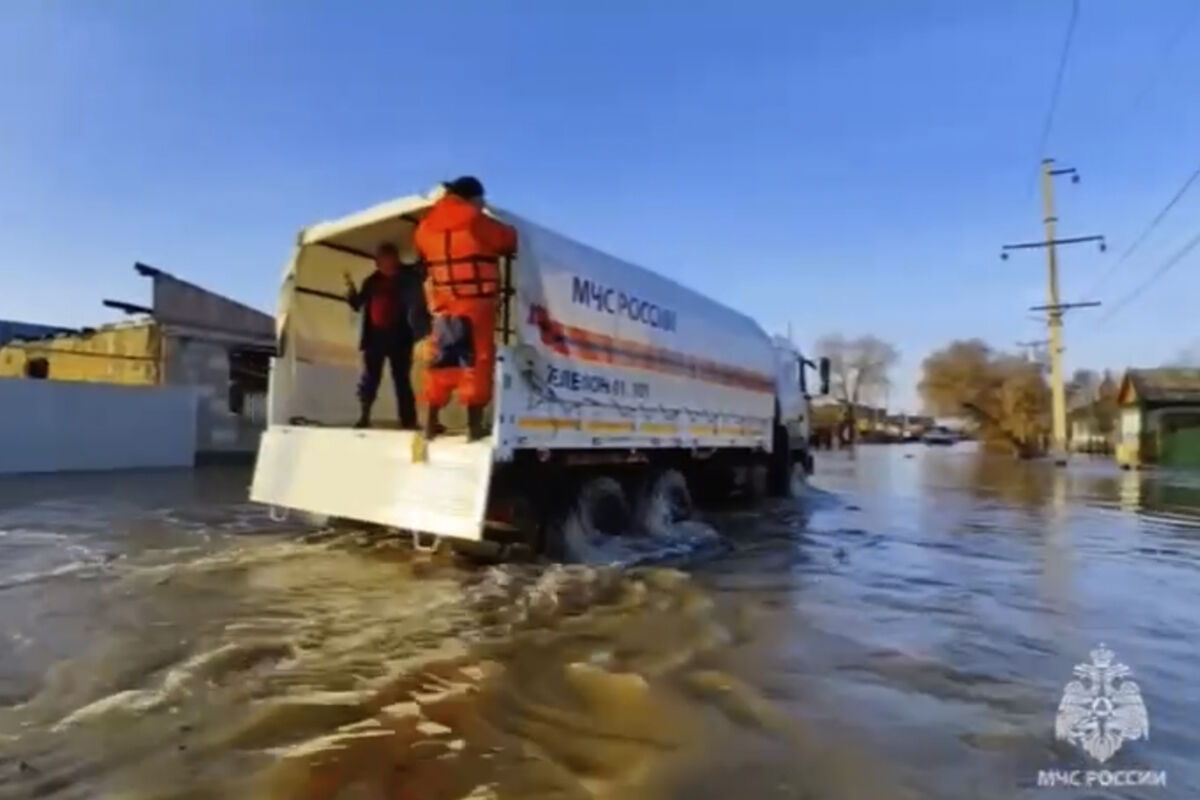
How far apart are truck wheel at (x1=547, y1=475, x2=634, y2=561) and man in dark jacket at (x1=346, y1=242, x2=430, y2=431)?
1.87m

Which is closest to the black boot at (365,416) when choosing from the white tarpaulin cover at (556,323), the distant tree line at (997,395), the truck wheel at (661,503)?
the white tarpaulin cover at (556,323)

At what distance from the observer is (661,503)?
8945 millimetres

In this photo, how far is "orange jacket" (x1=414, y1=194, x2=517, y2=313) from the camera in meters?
6.30

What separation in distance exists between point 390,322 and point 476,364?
2.17 meters

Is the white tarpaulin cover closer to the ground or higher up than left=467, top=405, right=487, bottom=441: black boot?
higher up

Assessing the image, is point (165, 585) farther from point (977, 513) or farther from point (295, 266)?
point (977, 513)

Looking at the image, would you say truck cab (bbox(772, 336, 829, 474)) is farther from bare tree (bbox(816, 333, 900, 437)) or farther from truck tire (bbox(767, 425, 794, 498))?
bare tree (bbox(816, 333, 900, 437))

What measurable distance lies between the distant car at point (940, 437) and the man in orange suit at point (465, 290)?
6702cm

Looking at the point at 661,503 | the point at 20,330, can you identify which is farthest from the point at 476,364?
the point at 20,330

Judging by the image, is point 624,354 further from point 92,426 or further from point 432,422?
point 92,426

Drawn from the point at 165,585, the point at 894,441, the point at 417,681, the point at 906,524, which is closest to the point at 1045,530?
the point at 906,524

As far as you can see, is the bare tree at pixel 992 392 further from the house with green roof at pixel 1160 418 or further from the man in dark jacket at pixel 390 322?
the man in dark jacket at pixel 390 322

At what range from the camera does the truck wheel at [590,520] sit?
289 inches

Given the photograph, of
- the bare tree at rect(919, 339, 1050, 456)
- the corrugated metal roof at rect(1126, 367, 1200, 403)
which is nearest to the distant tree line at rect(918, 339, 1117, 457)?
the bare tree at rect(919, 339, 1050, 456)
